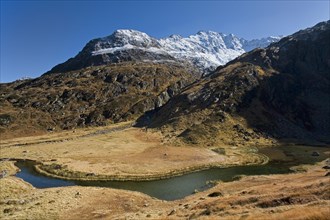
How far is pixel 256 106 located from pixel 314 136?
112 ft

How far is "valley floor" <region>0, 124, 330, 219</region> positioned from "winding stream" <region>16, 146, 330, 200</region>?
4.27 meters

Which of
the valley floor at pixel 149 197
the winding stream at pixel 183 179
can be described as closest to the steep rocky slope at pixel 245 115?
the valley floor at pixel 149 197

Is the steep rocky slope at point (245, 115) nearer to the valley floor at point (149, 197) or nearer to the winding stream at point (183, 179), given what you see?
the valley floor at point (149, 197)

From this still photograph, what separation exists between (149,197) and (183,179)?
20118mm

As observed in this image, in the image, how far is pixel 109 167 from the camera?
9625 cm

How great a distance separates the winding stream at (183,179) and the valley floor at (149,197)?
14.0 ft

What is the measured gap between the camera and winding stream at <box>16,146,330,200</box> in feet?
236

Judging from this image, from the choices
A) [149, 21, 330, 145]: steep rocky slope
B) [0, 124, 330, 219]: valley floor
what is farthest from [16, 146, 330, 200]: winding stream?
[149, 21, 330, 145]: steep rocky slope

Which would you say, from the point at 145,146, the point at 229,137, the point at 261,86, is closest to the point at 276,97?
the point at 261,86

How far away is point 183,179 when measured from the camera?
83.1 m

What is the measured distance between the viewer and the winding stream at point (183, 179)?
7200cm

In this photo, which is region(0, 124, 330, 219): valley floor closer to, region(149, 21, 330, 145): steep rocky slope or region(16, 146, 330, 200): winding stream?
region(16, 146, 330, 200): winding stream

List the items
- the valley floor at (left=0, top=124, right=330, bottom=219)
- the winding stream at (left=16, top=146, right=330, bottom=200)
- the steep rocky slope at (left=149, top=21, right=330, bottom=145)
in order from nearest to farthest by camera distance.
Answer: the valley floor at (left=0, top=124, right=330, bottom=219) < the winding stream at (left=16, top=146, right=330, bottom=200) < the steep rocky slope at (left=149, top=21, right=330, bottom=145)

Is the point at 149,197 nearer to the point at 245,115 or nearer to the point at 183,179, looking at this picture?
the point at 183,179
